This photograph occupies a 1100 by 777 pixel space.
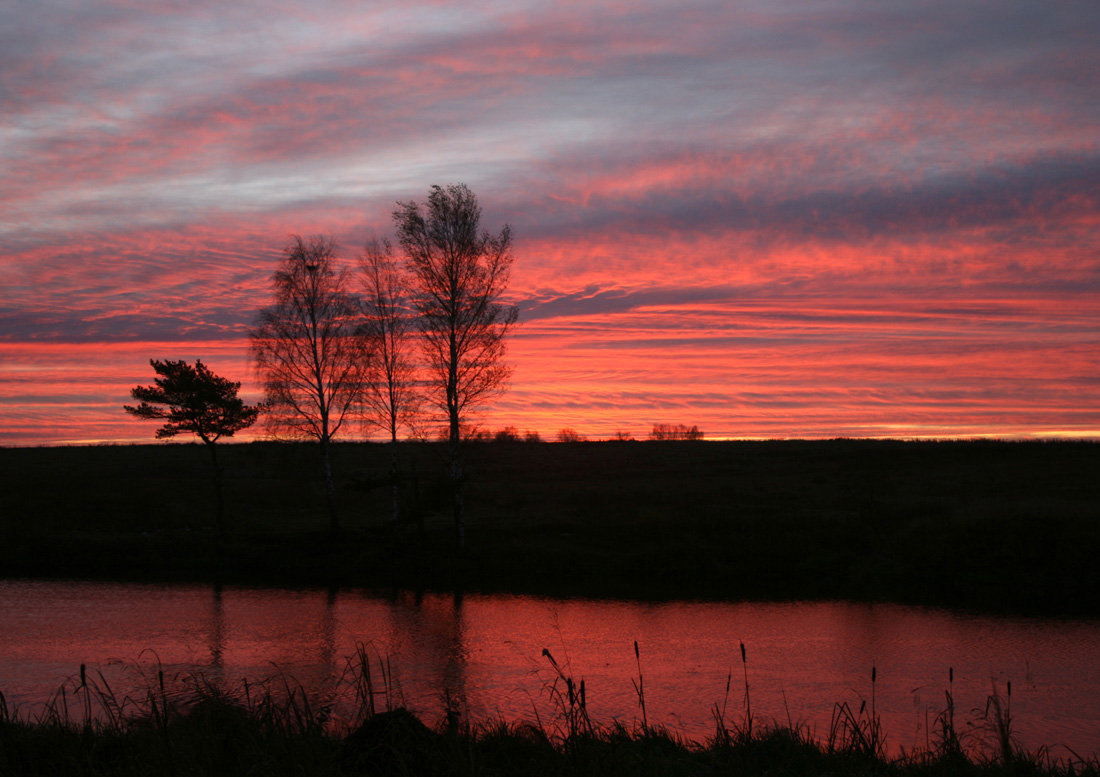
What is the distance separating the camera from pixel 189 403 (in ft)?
106

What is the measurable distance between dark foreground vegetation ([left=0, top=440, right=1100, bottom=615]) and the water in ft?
10.1

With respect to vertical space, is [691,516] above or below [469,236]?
below

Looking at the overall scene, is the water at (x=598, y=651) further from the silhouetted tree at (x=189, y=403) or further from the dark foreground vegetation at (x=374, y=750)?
the silhouetted tree at (x=189, y=403)

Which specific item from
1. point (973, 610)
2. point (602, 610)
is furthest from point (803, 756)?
point (973, 610)

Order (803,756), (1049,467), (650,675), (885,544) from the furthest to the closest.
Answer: (1049,467), (885,544), (650,675), (803,756)

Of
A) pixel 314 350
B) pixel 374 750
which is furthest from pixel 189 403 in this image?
pixel 374 750

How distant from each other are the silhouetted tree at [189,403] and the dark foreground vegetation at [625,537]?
14.1 feet

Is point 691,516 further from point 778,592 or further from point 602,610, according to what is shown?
point 602,610

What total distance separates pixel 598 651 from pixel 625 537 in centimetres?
1294

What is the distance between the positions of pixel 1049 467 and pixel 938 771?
150ft

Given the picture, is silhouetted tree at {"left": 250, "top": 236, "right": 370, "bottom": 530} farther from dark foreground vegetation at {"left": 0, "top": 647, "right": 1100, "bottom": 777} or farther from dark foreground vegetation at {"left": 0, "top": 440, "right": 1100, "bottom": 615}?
dark foreground vegetation at {"left": 0, "top": 647, "right": 1100, "bottom": 777}

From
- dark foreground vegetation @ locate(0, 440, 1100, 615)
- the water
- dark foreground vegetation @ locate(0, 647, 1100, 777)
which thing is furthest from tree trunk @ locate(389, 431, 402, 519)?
dark foreground vegetation @ locate(0, 647, 1100, 777)

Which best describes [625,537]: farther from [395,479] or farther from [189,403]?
[189,403]

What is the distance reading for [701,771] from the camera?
7047 mm
